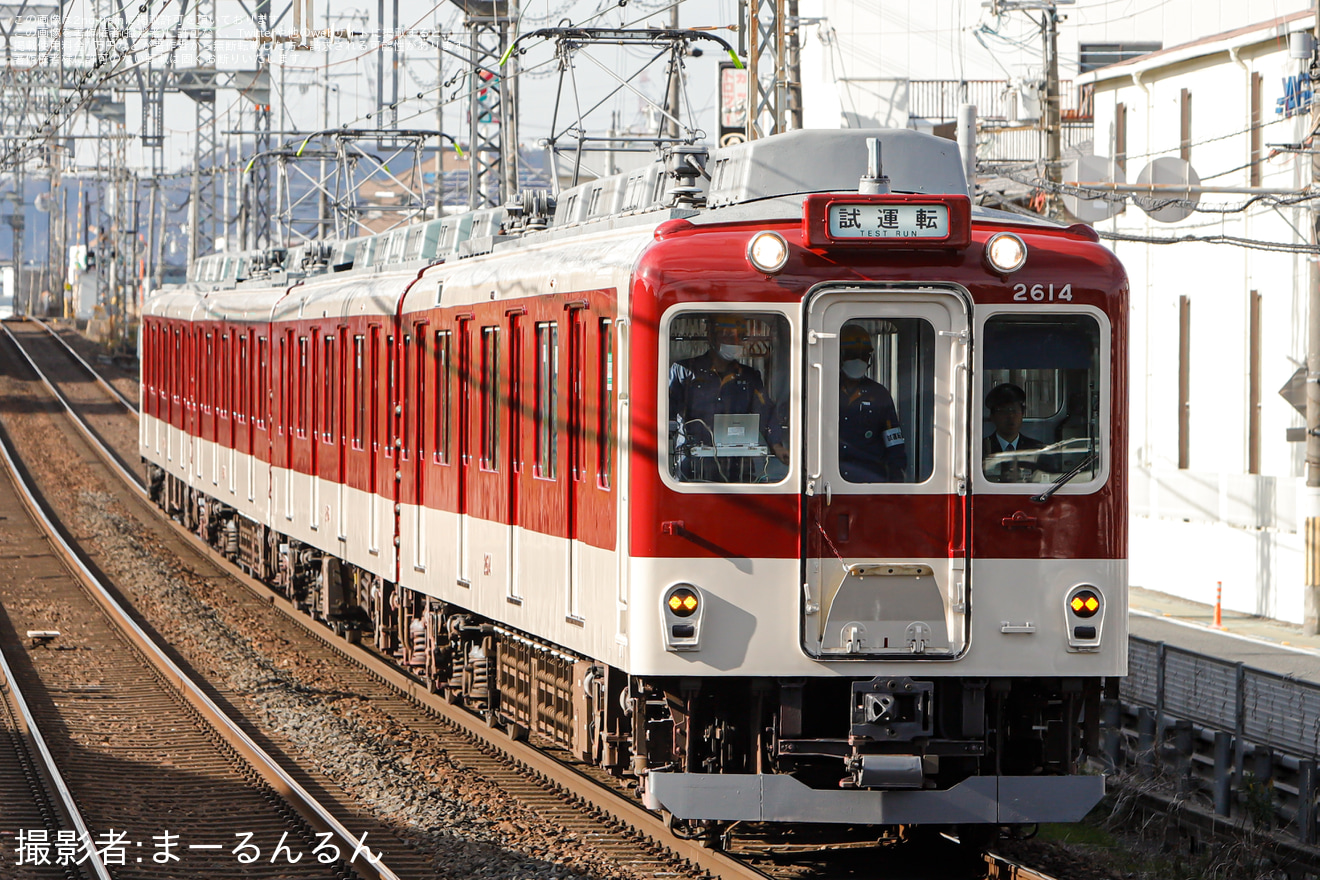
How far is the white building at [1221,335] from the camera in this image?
2075 centimetres

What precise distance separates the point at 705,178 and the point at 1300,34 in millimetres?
9323

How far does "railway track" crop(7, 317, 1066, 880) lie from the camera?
8.89 metres

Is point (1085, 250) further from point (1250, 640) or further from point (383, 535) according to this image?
point (1250, 640)

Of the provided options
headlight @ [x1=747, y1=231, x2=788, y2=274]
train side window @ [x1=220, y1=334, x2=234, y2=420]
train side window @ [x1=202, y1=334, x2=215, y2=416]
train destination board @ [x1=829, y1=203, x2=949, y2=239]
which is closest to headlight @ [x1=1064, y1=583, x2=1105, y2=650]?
train destination board @ [x1=829, y1=203, x2=949, y2=239]

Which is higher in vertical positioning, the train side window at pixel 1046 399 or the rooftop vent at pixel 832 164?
the rooftop vent at pixel 832 164

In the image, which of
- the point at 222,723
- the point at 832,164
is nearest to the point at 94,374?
Result: the point at 222,723

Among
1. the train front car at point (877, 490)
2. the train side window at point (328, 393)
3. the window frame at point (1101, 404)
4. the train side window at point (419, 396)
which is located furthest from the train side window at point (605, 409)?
the train side window at point (328, 393)

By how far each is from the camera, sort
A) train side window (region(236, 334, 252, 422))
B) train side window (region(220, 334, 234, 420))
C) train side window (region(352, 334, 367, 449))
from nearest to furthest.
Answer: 1. train side window (region(352, 334, 367, 449))
2. train side window (region(236, 334, 252, 422))
3. train side window (region(220, 334, 234, 420))

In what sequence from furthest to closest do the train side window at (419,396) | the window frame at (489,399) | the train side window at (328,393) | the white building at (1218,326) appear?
the white building at (1218,326)
the train side window at (328,393)
the train side window at (419,396)
the window frame at (489,399)

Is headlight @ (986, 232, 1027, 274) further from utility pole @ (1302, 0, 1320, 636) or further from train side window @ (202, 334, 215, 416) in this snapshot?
train side window @ (202, 334, 215, 416)

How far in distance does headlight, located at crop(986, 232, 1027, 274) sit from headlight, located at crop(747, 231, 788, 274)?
92cm

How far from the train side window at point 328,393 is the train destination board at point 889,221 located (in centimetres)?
848

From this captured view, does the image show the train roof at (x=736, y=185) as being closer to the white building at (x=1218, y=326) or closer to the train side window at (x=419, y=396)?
the train side window at (x=419, y=396)

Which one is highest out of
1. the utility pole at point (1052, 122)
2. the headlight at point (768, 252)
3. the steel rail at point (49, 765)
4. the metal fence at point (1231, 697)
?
the utility pole at point (1052, 122)
